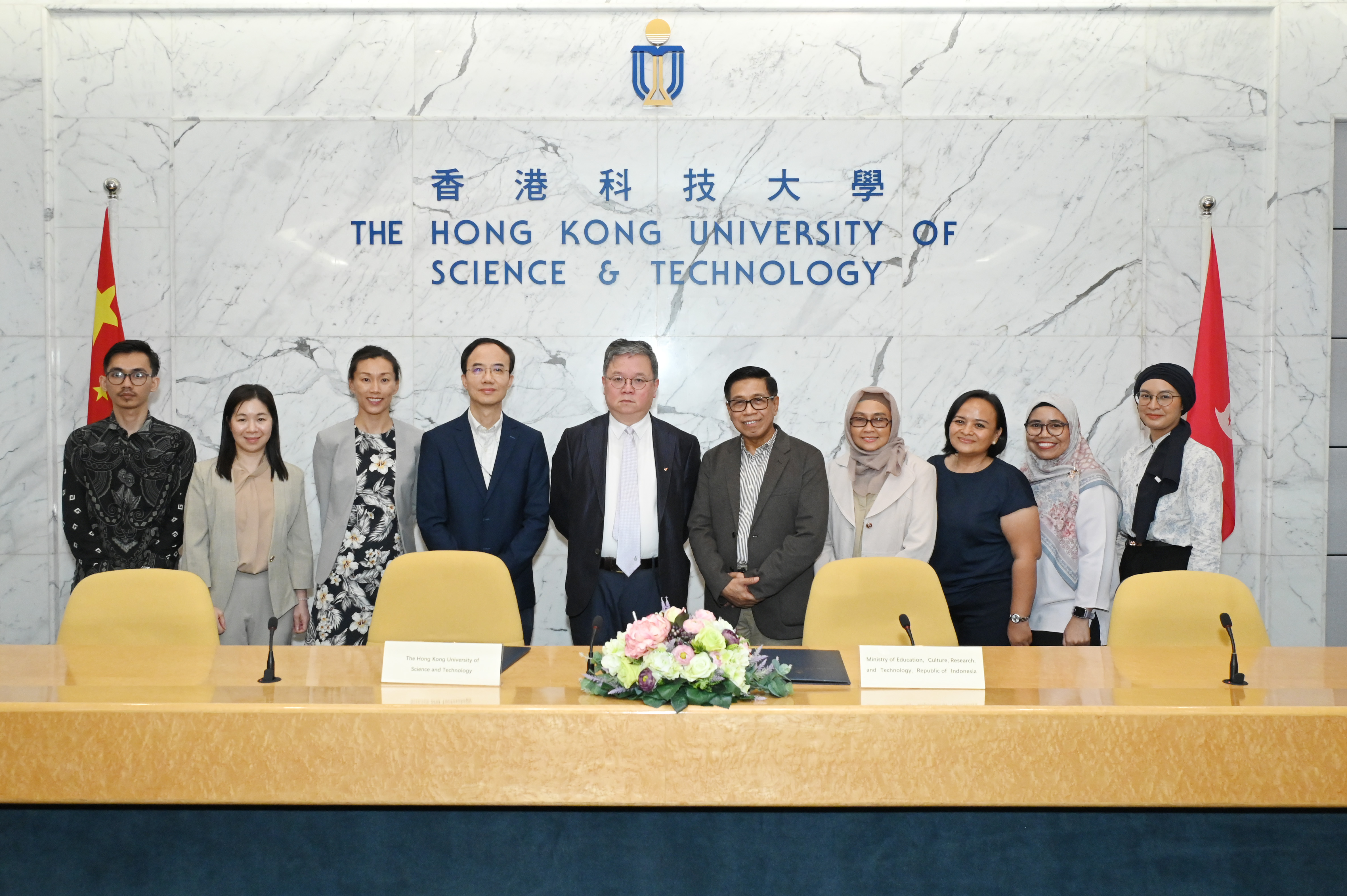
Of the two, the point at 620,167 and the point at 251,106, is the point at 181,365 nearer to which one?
the point at 251,106

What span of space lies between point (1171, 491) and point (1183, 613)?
3.82 ft

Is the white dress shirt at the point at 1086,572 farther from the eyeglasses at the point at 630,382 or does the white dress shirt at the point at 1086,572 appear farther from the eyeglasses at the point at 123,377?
the eyeglasses at the point at 123,377

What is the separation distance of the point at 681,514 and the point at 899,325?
189 centimetres

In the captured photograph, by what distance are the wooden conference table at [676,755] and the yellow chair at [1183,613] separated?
0.89m

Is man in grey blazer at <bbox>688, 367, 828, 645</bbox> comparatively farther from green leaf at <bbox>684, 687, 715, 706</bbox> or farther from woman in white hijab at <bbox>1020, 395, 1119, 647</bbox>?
green leaf at <bbox>684, 687, 715, 706</bbox>

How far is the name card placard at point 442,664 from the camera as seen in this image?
2211 mm

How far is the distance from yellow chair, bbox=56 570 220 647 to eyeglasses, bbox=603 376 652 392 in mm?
1672

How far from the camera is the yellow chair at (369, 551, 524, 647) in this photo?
301 centimetres

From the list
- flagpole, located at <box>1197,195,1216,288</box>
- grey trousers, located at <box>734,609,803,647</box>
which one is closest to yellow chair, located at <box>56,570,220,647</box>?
grey trousers, located at <box>734,609,803,647</box>

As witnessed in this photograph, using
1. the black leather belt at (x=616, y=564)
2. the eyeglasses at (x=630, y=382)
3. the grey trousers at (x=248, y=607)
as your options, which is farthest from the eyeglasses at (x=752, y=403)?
the grey trousers at (x=248, y=607)

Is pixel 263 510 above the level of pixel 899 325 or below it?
below

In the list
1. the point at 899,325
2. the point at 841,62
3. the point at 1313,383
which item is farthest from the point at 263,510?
the point at 1313,383

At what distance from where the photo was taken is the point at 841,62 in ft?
16.2

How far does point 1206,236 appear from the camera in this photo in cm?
492
